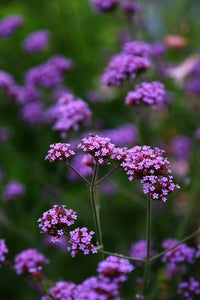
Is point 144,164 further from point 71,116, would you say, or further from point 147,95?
point 71,116

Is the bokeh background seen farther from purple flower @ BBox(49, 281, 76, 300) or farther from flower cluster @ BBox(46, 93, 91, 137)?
purple flower @ BBox(49, 281, 76, 300)

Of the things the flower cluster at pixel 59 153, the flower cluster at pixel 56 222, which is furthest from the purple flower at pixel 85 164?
the flower cluster at pixel 56 222

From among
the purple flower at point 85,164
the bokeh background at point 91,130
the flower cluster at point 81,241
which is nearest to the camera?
the flower cluster at point 81,241

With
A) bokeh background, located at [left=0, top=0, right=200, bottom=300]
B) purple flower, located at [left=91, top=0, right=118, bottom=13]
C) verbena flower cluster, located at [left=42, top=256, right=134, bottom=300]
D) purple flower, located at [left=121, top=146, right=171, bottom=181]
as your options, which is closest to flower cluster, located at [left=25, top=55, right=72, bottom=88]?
bokeh background, located at [left=0, top=0, right=200, bottom=300]

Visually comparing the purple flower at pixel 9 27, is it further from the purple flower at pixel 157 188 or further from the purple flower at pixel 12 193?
the purple flower at pixel 157 188

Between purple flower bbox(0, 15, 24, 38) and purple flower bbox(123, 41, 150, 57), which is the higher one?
purple flower bbox(0, 15, 24, 38)

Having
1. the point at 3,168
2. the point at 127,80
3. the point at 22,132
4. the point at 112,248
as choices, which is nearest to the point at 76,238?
the point at 127,80
